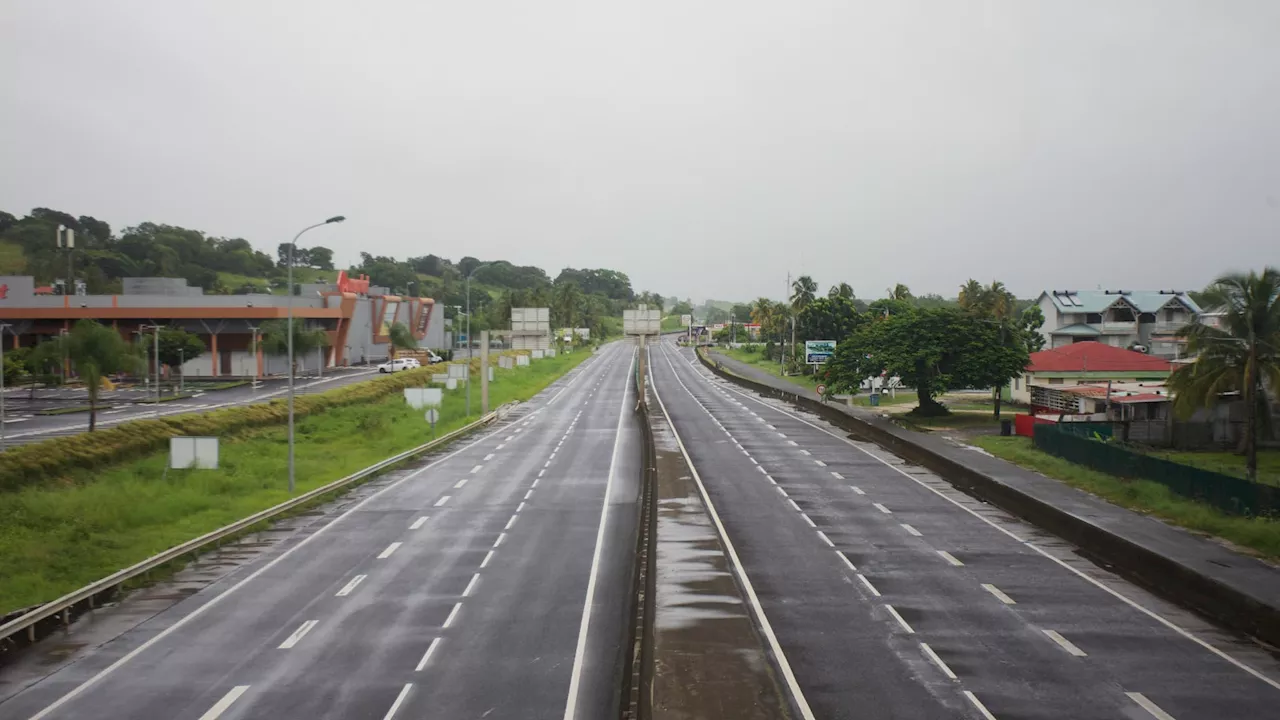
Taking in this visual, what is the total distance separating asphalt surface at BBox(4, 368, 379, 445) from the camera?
Answer: 164 ft

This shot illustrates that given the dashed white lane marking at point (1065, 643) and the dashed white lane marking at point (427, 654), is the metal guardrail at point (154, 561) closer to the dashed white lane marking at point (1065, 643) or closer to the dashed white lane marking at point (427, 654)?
the dashed white lane marking at point (427, 654)

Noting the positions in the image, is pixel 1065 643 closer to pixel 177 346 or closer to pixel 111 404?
pixel 111 404

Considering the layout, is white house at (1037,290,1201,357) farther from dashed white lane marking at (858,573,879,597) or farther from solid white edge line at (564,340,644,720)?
dashed white lane marking at (858,573,879,597)

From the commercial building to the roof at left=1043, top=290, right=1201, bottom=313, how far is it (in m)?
83.4

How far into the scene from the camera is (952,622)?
1909 centimetres

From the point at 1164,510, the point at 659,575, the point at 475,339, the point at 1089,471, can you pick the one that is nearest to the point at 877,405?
the point at 1089,471

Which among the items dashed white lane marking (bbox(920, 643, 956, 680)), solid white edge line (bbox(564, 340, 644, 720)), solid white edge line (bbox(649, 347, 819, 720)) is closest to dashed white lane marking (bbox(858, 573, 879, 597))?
solid white edge line (bbox(649, 347, 819, 720))

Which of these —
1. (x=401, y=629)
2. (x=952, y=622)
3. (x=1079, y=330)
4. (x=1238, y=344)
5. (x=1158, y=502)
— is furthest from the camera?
(x=1079, y=330)

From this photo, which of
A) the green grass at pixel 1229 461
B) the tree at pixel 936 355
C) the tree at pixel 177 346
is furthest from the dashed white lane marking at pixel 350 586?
the tree at pixel 177 346

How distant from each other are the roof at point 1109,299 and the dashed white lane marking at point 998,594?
3902 inches

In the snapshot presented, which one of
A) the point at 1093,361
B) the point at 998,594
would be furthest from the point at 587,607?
the point at 1093,361

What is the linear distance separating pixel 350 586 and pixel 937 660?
13081 millimetres

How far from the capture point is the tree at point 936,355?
56500mm

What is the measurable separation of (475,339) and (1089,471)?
165m
